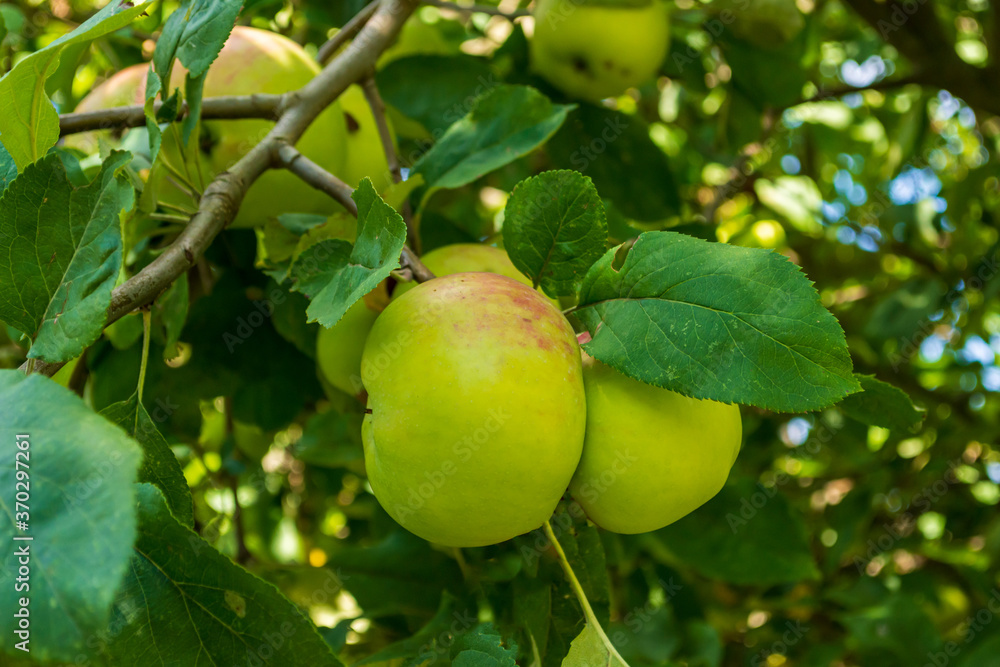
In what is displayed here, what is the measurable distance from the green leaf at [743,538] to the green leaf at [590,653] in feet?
2.20

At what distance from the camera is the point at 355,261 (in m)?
0.75

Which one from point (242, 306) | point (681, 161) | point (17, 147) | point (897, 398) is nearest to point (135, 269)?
point (242, 306)

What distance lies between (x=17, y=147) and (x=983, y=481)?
2.36 meters

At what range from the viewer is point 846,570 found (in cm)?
218

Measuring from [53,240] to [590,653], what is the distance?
617 mm

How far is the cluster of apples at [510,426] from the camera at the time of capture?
0.67m

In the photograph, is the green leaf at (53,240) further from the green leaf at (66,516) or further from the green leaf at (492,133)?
the green leaf at (492,133)

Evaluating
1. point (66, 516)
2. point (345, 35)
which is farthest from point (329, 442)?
point (66, 516)

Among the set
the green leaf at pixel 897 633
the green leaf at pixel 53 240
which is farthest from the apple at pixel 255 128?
the green leaf at pixel 897 633

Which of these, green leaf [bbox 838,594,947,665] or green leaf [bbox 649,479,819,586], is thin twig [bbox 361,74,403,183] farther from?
green leaf [bbox 838,594,947,665]

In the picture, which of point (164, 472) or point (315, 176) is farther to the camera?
point (315, 176)

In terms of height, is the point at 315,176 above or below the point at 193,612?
above

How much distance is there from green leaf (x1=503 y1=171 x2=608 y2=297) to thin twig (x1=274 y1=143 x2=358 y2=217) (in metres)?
0.17

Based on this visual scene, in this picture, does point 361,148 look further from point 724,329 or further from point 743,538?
point 743,538
